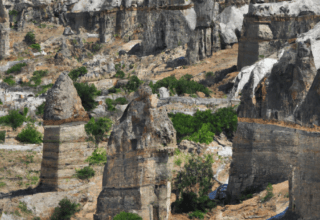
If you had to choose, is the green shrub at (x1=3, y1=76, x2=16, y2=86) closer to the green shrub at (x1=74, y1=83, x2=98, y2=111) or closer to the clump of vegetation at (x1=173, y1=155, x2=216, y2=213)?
the green shrub at (x1=74, y1=83, x2=98, y2=111)

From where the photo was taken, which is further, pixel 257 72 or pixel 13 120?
pixel 13 120

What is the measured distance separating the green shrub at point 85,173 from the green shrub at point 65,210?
4.08ft

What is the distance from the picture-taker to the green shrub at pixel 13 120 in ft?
105

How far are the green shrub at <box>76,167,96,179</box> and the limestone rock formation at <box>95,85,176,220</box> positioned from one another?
3.87m

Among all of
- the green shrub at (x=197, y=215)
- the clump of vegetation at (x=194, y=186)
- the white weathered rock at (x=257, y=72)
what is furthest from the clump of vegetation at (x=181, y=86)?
the green shrub at (x=197, y=215)

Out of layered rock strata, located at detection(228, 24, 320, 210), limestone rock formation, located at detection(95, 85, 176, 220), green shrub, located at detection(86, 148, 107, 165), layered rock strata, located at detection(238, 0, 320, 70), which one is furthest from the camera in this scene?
layered rock strata, located at detection(238, 0, 320, 70)

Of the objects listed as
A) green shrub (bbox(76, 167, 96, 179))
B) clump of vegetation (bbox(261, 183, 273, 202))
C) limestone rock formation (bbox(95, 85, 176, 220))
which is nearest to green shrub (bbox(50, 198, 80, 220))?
green shrub (bbox(76, 167, 96, 179))

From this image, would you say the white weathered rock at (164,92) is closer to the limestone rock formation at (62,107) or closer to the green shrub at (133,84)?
the green shrub at (133,84)

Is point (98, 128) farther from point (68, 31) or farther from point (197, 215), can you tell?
point (68, 31)

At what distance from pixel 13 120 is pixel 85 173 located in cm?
1340

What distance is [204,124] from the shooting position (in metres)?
29.4

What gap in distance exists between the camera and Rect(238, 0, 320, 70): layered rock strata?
3647 cm

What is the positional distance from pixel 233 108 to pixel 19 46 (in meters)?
31.2

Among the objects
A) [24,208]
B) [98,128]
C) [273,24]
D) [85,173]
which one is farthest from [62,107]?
[273,24]
